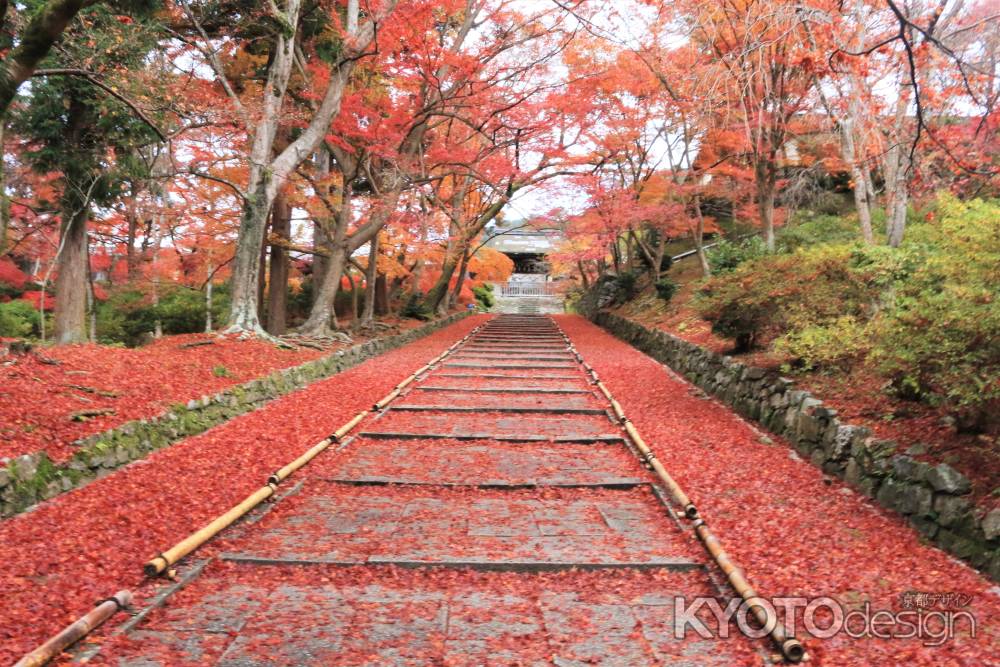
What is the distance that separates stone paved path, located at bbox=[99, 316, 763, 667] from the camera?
2.79 meters

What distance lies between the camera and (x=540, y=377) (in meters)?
10.9

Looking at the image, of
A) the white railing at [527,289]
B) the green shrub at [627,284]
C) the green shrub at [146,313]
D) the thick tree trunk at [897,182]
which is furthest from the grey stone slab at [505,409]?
the white railing at [527,289]

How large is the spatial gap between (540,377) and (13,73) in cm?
787

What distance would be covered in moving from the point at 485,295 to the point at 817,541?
3382cm

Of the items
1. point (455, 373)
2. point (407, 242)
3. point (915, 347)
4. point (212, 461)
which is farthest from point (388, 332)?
point (915, 347)

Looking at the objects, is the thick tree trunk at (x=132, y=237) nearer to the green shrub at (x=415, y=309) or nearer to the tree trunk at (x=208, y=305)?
the tree trunk at (x=208, y=305)

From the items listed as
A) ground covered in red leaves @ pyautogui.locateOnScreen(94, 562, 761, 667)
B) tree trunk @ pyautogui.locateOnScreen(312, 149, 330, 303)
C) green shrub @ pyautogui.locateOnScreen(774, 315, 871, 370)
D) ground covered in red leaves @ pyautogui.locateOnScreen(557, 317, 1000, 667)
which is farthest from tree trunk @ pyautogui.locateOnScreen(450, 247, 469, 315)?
ground covered in red leaves @ pyautogui.locateOnScreen(94, 562, 761, 667)

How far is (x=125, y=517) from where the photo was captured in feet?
13.7

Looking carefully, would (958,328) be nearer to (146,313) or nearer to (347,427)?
(347,427)

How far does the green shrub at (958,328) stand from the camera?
13.2ft

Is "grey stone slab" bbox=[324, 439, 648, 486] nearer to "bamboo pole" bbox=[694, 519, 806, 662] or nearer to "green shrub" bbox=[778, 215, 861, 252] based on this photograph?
"bamboo pole" bbox=[694, 519, 806, 662]

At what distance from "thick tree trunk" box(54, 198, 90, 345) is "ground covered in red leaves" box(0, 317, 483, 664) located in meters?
5.42

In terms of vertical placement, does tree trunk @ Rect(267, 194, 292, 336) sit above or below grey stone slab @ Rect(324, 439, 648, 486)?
above

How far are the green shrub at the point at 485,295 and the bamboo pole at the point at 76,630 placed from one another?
3326 cm
